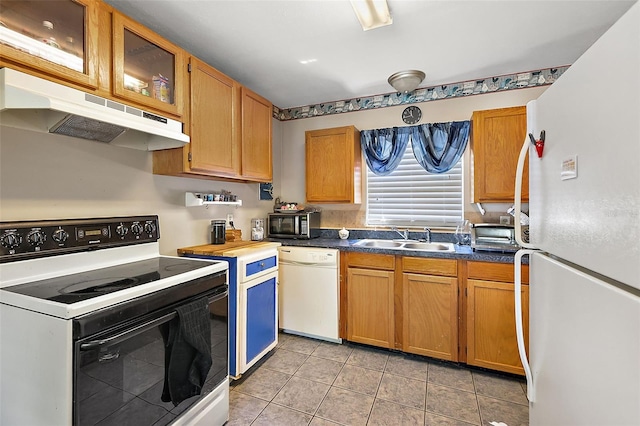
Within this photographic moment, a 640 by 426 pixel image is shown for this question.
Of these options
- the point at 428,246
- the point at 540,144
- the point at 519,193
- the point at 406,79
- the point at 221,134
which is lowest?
the point at 428,246

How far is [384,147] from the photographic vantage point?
3.03 m

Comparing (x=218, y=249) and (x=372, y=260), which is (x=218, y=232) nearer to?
(x=218, y=249)

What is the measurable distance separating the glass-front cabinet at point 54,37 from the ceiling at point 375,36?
419 millimetres

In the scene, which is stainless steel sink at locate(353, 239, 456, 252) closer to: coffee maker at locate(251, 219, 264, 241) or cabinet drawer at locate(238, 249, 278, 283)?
cabinet drawer at locate(238, 249, 278, 283)

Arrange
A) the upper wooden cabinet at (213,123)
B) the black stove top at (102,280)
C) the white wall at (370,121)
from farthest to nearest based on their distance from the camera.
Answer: the white wall at (370,121), the upper wooden cabinet at (213,123), the black stove top at (102,280)

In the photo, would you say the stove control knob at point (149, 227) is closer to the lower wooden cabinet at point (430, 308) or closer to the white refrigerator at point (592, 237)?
the lower wooden cabinet at point (430, 308)

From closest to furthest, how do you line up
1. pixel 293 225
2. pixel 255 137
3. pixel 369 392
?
1. pixel 369 392
2. pixel 255 137
3. pixel 293 225

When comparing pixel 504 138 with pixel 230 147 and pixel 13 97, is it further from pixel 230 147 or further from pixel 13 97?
pixel 13 97

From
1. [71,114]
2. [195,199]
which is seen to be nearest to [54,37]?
[71,114]

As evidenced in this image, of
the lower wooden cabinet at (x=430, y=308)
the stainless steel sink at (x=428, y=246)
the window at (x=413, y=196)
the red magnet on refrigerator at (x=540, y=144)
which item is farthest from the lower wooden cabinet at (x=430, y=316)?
the red magnet on refrigerator at (x=540, y=144)

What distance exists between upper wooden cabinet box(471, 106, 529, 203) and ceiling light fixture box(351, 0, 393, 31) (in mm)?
1212

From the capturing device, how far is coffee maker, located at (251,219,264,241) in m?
3.01

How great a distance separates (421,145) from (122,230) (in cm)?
260

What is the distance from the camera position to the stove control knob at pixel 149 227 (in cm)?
188
